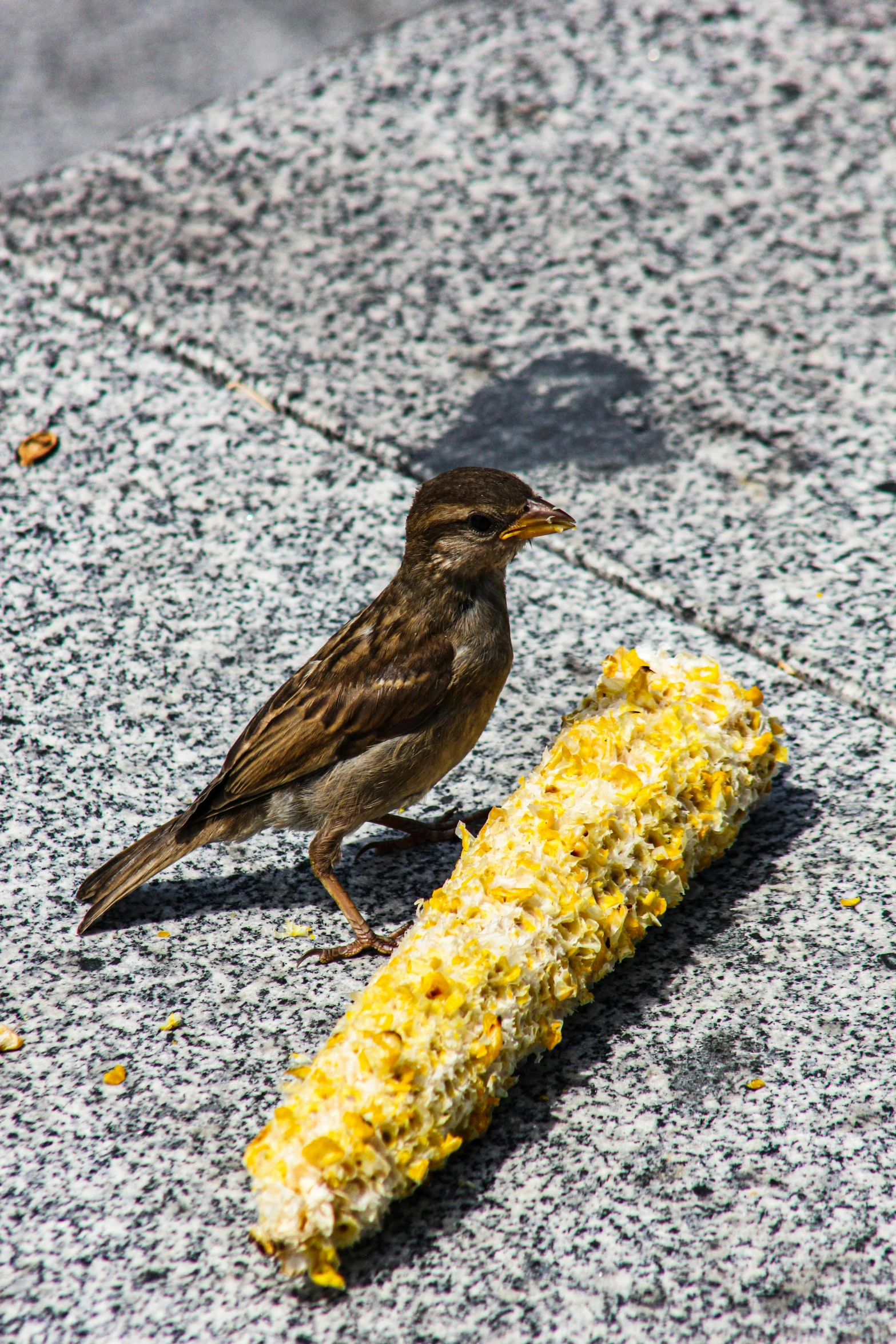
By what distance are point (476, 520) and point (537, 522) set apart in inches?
6.0

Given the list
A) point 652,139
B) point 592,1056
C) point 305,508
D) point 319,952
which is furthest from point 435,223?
point 592,1056

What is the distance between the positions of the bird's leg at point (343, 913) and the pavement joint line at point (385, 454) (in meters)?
1.30

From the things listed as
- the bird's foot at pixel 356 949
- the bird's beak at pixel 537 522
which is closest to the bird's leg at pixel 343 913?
the bird's foot at pixel 356 949

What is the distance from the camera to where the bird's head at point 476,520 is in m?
3.27

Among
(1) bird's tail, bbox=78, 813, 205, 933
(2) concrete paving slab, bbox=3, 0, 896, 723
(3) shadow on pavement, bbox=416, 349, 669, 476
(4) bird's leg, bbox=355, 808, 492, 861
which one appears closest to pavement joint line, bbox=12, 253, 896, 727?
(2) concrete paving slab, bbox=3, 0, 896, 723

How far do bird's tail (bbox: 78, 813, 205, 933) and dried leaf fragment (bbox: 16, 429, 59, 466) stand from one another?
1.82 m

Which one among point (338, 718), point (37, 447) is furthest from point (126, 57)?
point (338, 718)

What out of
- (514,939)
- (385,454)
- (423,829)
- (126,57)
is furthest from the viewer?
(126,57)

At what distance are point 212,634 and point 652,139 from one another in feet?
10.5

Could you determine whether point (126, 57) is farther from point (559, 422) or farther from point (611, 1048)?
point (611, 1048)

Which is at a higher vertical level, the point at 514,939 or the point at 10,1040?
the point at 514,939

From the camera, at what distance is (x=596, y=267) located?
5137mm

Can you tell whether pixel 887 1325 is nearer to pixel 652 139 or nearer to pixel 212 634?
pixel 212 634

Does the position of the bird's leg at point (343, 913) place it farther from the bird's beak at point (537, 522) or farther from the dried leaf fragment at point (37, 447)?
the dried leaf fragment at point (37, 447)
